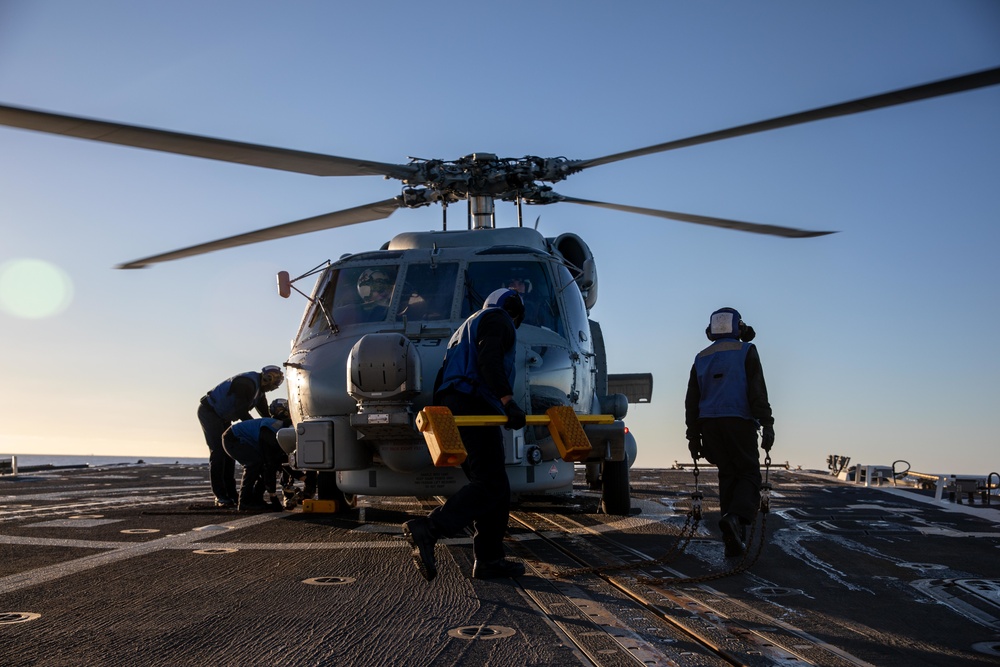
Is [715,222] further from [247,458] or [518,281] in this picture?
[247,458]

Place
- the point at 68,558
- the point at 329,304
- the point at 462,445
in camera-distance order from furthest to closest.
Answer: the point at 329,304
the point at 68,558
the point at 462,445

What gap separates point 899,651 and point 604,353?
24.4 feet

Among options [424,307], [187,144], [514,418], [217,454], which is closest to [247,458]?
[217,454]

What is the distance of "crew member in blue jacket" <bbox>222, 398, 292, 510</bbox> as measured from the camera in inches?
387

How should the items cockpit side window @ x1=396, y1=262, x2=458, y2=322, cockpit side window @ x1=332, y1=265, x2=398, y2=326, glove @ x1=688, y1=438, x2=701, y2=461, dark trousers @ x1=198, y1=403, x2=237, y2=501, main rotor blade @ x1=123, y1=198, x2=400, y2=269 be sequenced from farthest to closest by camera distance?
dark trousers @ x1=198, y1=403, x2=237, y2=501, main rotor blade @ x1=123, y1=198, x2=400, y2=269, cockpit side window @ x1=332, y1=265, x2=398, y2=326, cockpit side window @ x1=396, y1=262, x2=458, y2=322, glove @ x1=688, y1=438, x2=701, y2=461

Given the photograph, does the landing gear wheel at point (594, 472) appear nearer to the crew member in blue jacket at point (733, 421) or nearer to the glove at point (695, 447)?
the glove at point (695, 447)

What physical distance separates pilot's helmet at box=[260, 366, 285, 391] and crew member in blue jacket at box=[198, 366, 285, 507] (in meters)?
0.01

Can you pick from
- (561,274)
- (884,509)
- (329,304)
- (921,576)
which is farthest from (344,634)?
(884,509)

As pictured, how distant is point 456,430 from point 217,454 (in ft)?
21.0

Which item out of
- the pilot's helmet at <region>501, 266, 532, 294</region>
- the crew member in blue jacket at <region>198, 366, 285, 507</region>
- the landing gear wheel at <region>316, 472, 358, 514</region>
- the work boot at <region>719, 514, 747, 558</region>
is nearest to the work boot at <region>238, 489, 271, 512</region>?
the crew member in blue jacket at <region>198, 366, 285, 507</region>

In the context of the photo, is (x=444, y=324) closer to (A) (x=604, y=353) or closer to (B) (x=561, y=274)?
(B) (x=561, y=274)

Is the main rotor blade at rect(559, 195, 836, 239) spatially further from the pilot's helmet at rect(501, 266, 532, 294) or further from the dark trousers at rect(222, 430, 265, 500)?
the dark trousers at rect(222, 430, 265, 500)

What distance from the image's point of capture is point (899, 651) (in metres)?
3.45

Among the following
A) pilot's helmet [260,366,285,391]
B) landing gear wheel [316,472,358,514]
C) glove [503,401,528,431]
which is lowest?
landing gear wheel [316,472,358,514]
